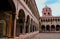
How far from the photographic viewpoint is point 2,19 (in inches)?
704

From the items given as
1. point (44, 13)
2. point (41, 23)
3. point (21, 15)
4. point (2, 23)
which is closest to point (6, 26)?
point (2, 23)

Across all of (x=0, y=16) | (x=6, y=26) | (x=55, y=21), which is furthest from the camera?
(x=55, y=21)

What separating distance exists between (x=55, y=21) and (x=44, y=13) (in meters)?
16.7

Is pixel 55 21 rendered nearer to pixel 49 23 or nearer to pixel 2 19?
pixel 49 23

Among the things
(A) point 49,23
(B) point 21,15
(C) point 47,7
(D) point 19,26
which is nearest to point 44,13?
(C) point 47,7

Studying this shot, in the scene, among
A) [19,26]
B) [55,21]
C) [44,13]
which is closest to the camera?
[19,26]

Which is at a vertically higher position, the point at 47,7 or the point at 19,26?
the point at 47,7

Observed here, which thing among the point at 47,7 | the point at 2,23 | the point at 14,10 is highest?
the point at 47,7

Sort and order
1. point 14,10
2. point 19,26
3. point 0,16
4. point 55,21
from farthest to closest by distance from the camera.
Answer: point 55,21 → point 19,26 → point 0,16 → point 14,10

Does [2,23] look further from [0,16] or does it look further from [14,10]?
[14,10]

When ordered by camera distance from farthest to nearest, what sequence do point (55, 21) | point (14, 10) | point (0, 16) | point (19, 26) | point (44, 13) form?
point (44, 13)
point (55, 21)
point (19, 26)
point (0, 16)
point (14, 10)

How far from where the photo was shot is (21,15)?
61.1 ft

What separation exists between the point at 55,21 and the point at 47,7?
17702 mm

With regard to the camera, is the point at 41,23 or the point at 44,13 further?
the point at 44,13
